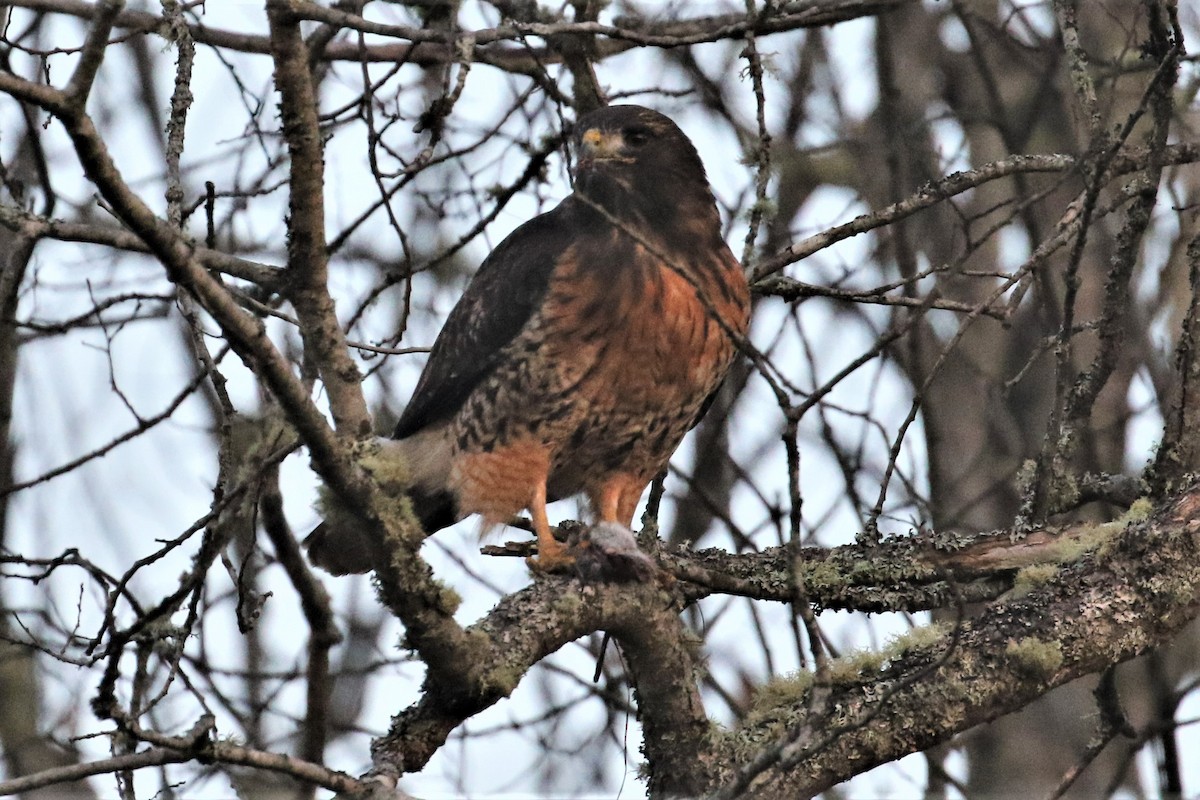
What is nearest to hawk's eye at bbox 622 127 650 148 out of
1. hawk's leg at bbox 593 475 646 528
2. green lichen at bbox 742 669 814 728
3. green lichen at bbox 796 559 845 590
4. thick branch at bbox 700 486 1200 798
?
hawk's leg at bbox 593 475 646 528

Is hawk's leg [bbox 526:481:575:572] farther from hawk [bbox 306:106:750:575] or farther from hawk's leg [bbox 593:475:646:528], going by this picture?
hawk's leg [bbox 593:475:646:528]

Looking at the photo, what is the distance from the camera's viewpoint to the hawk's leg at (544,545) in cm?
440

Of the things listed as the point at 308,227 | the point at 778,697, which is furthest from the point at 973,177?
the point at 308,227

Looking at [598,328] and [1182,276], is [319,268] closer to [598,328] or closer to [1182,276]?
[598,328]

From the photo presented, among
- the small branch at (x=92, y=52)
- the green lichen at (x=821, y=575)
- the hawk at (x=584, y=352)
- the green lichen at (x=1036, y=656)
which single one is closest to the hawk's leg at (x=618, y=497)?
the hawk at (x=584, y=352)

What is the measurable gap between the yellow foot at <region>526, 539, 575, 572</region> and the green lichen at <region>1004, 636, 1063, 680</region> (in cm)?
139

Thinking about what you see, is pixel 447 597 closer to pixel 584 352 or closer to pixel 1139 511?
pixel 584 352

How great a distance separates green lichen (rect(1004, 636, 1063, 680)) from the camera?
3.51 m

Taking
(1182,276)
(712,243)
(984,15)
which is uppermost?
(984,15)

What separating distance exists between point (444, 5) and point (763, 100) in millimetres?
1558

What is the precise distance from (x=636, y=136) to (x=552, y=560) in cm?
150

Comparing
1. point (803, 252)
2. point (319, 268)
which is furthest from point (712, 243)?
point (319, 268)

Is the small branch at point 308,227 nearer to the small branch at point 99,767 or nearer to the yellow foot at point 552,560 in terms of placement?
the small branch at point 99,767

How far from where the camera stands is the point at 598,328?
447cm
